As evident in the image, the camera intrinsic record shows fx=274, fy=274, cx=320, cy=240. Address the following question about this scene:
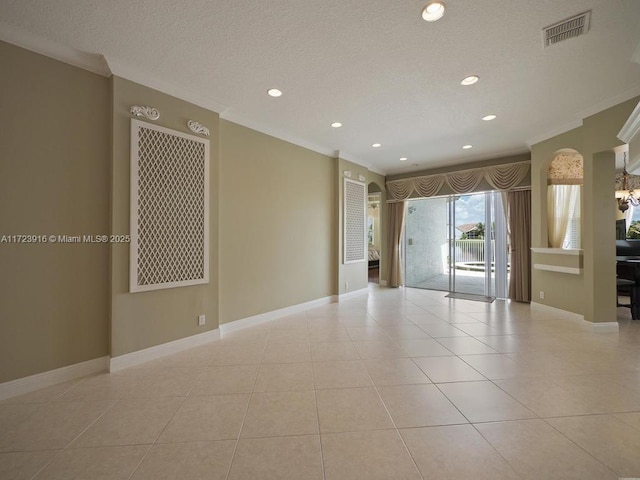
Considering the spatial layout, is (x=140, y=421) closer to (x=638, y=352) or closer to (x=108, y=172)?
(x=108, y=172)

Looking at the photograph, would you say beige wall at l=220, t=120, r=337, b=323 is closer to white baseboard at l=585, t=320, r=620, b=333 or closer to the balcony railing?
the balcony railing

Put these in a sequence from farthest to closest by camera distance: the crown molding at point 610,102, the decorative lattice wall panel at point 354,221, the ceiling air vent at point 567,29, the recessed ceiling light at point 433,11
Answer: the decorative lattice wall panel at point 354,221
the crown molding at point 610,102
the ceiling air vent at point 567,29
the recessed ceiling light at point 433,11

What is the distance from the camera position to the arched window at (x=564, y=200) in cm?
484

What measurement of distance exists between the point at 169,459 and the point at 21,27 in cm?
346

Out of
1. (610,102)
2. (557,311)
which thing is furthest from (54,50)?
(557,311)

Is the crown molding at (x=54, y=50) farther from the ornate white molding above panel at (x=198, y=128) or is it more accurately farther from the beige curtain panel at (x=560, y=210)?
the beige curtain panel at (x=560, y=210)

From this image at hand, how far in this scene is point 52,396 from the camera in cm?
227

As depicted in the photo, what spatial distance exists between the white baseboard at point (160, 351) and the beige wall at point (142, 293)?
Answer: 5 centimetres

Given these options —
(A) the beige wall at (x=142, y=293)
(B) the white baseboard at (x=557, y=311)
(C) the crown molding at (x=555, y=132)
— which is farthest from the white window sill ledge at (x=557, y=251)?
(A) the beige wall at (x=142, y=293)

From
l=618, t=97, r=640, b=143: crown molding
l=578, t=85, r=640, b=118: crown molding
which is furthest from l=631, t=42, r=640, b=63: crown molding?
l=578, t=85, r=640, b=118: crown molding

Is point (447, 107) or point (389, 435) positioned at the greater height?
point (447, 107)

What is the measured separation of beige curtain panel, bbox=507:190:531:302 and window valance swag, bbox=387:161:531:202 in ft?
1.09

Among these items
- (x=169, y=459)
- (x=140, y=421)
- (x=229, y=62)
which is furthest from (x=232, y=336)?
(x=229, y=62)

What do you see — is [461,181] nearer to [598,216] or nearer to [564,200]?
[564,200]
